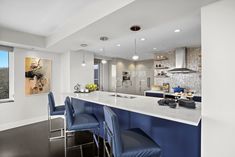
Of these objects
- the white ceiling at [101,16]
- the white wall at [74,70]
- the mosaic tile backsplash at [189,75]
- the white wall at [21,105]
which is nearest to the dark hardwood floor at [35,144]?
the white wall at [21,105]

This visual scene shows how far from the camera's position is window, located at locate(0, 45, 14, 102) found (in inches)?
144

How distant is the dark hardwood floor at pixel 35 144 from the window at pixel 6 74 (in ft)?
3.31

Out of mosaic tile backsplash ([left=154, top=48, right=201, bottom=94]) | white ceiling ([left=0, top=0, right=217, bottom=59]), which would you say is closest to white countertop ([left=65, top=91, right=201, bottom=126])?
white ceiling ([left=0, top=0, right=217, bottom=59])

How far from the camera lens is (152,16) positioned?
2.00 m

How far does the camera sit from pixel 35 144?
279cm

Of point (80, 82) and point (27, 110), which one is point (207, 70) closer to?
point (80, 82)

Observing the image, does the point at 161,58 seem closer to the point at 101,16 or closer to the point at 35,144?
the point at 101,16

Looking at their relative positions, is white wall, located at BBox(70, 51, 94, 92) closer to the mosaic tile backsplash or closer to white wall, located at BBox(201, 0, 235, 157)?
the mosaic tile backsplash

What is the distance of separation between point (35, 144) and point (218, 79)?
3511 millimetres

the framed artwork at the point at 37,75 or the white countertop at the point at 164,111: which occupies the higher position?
the framed artwork at the point at 37,75

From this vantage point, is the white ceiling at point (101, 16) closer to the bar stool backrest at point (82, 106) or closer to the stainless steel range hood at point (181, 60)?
the bar stool backrest at point (82, 106)

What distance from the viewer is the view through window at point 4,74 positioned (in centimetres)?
367

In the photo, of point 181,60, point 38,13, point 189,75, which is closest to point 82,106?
point 38,13

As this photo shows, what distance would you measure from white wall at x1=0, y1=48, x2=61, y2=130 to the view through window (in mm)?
195
